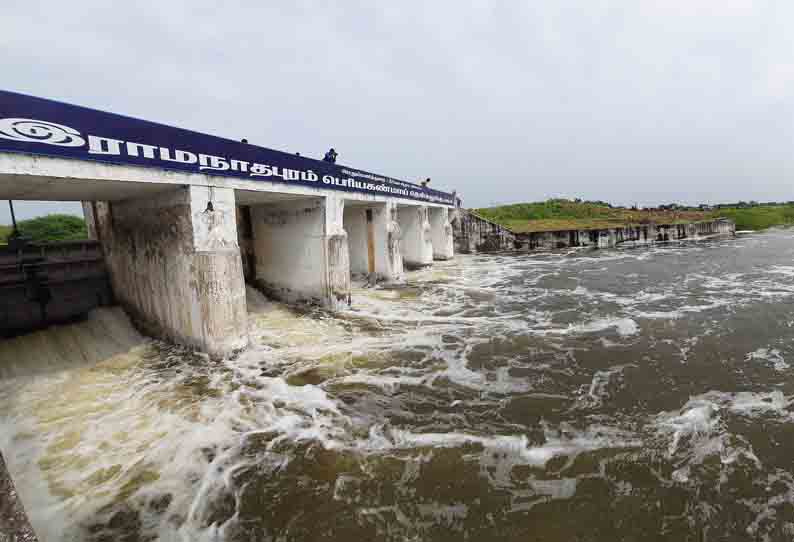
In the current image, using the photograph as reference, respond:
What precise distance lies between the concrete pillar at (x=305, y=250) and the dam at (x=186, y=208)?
0.04 m

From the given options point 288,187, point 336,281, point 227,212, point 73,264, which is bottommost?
point 336,281

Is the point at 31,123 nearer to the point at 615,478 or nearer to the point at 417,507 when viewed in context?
the point at 417,507

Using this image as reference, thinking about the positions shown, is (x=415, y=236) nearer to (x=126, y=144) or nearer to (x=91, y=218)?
(x=91, y=218)

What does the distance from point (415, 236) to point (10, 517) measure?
22285mm

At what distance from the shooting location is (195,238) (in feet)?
24.3

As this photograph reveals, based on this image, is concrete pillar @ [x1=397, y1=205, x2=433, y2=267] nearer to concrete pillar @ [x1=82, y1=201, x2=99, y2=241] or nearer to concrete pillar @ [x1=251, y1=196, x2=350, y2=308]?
concrete pillar @ [x1=251, y1=196, x2=350, y2=308]

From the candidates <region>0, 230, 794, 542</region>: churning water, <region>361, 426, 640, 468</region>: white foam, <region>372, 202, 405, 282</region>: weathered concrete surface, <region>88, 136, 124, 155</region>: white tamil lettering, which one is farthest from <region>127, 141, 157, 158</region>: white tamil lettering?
<region>372, 202, 405, 282</region>: weathered concrete surface

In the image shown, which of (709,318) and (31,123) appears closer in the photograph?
(31,123)

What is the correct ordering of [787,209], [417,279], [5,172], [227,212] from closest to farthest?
[5,172] < [227,212] < [417,279] < [787,209]

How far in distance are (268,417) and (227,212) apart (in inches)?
185

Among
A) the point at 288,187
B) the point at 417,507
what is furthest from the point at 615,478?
the point at 288,187

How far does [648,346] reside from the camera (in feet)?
26.4

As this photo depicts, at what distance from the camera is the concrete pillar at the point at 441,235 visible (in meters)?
28.6

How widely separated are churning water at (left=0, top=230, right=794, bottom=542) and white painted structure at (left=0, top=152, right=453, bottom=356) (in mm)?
1006
